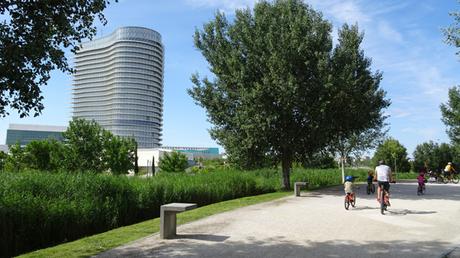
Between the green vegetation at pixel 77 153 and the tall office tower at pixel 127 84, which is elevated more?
the tall office tower at pixel 127 84

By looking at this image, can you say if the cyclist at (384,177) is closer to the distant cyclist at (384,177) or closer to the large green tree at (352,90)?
the distant cyclist at (384,177)

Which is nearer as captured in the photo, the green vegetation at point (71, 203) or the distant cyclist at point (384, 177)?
the green vegetation at point (71, 203)

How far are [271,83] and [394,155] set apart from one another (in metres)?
45.5

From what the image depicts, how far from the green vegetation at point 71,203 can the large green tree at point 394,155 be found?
48960 mm

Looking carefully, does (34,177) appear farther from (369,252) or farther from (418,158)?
(418,158)

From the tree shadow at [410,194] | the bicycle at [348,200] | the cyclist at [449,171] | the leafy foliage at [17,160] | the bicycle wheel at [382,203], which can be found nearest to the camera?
the bicycle wheel at [382,203]

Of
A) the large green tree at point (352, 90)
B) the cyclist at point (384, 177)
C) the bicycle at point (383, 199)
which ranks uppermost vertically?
the large green tree at point (352, 90)

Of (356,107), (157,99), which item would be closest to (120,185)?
(356,107)

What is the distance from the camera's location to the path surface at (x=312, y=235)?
8156 millimetres

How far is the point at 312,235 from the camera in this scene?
32.5ft

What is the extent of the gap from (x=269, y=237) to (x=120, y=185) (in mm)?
6728

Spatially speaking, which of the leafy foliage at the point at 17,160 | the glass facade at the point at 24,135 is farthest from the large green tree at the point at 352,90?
the glass facade at the point at 24,135

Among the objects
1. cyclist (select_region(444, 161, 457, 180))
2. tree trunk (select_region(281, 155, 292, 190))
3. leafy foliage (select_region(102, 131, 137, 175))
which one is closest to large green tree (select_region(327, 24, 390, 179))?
tree trunk (select_region(281, 155, 292, 190))

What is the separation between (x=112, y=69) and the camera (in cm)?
16638
